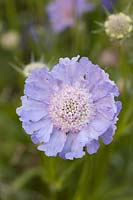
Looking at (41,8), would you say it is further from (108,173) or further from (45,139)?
(45,139)

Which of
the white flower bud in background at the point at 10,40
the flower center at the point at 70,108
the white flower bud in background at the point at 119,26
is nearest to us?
the flower center at the point at 70,108

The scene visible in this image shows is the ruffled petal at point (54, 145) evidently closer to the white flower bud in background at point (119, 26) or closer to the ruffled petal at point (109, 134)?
the ruffled petal at point (109, 134)

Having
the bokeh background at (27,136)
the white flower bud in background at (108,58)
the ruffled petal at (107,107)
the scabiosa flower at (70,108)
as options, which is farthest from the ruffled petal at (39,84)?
the white flower bud in background at (108,58)

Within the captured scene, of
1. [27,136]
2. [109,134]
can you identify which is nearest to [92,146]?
[109,134]

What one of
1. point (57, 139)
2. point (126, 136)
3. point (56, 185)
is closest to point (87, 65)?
point (57, 139)

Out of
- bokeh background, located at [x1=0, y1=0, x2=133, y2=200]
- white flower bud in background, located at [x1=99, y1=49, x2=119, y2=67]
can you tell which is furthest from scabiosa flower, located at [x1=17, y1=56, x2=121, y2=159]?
white flower bud in background, located at [x1=99, y1=49, x2=119, y2=67]

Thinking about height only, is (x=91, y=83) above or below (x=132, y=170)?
below

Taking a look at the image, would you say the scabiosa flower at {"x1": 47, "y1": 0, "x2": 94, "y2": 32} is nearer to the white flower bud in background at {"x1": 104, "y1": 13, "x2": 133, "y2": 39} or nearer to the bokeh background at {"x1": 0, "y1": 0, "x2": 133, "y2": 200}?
the bokeh background at {"x1": 0, "y1": 0, "x2": 133, "y2": 200}
